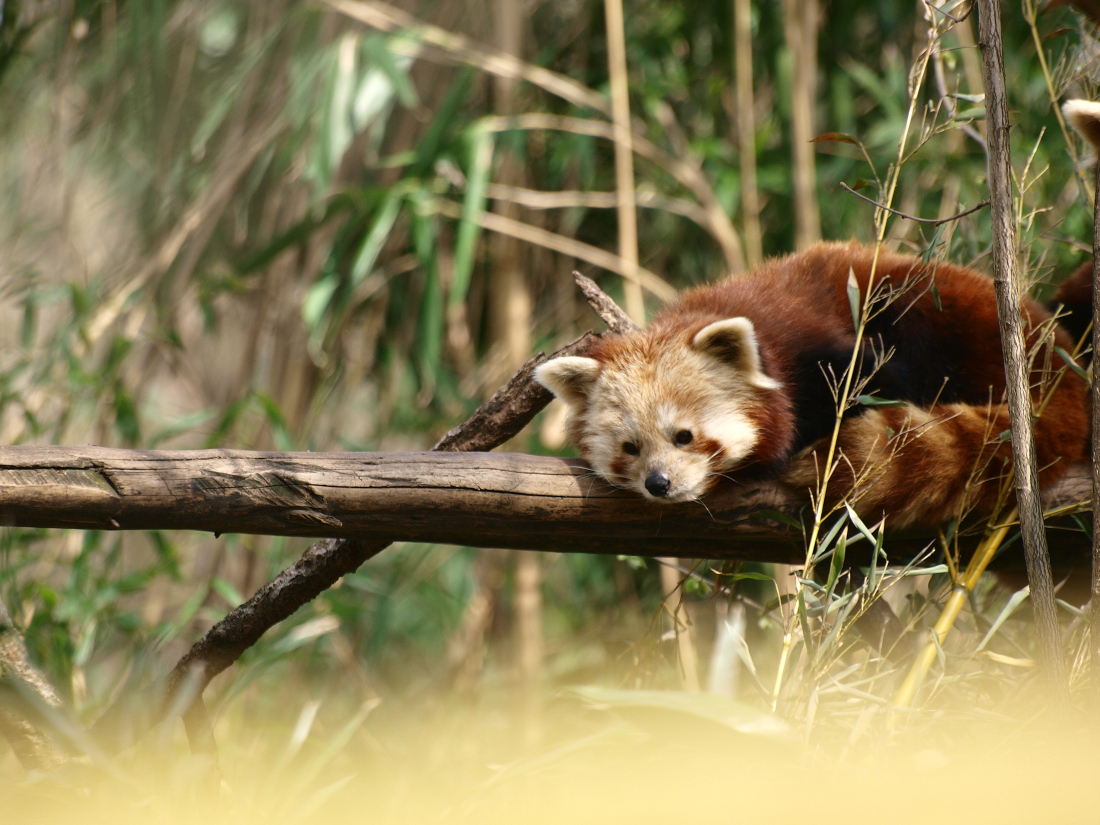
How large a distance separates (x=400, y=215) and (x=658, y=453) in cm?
246

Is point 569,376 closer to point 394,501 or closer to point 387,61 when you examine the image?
point 394,501

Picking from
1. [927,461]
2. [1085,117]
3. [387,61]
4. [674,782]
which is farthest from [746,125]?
[674,782]

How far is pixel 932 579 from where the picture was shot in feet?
5.61

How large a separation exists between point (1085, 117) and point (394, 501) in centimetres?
128

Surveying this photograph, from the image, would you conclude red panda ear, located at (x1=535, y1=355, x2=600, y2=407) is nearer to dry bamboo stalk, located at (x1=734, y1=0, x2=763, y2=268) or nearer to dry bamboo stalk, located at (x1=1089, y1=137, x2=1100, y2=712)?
dry bamboo stalk, located at (x1=1089, y1=137, x2=1100, y2=712)

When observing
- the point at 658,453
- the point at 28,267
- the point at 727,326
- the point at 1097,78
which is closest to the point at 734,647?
the point at 658,453

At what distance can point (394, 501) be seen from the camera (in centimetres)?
132

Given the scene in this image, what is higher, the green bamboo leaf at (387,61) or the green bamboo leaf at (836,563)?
the green bamboo leaf at (387,61)

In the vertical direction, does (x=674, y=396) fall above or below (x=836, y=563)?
above

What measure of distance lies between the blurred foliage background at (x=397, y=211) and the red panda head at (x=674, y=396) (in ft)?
4.19

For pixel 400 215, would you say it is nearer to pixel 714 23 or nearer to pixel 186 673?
pixel 714 23

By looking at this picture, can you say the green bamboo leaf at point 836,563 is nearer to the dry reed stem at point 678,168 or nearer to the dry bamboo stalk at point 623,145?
the dry bamboo stalk at point 623,145

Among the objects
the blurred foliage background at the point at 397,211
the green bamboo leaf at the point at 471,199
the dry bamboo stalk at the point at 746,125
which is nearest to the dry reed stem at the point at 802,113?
the blurred foliage background at the point at 397,211

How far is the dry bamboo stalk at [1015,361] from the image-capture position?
4.00 ft
